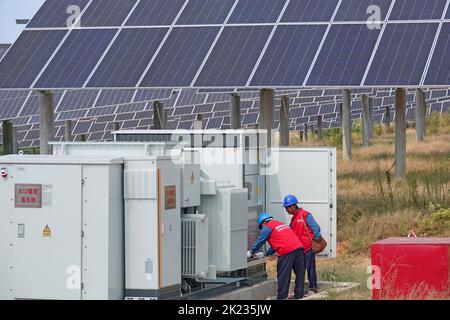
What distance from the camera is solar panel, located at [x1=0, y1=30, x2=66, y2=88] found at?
931 inches

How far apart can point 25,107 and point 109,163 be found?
24.3 m

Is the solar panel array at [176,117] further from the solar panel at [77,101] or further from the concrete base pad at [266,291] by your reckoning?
the concrete base pad at [266,291]

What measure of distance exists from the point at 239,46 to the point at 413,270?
360 inches

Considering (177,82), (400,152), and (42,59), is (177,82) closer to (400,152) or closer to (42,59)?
(42,59)

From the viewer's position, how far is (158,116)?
1206 inches

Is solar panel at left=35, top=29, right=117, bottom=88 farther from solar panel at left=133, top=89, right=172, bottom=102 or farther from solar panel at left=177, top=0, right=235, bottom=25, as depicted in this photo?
solar panel at left=133, top=89, right=172, bottom=102

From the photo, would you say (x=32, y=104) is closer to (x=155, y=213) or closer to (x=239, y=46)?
(x=239, y=46)

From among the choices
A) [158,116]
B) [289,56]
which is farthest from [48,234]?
[158,116]

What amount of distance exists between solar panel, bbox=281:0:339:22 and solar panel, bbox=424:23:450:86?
2.51 m

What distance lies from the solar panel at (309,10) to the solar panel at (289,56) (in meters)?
0.33

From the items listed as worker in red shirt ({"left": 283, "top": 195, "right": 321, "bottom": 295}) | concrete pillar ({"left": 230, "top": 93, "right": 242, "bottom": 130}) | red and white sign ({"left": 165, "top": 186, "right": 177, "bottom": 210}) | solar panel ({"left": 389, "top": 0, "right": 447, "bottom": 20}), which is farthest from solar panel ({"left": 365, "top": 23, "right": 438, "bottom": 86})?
red and white sign ({"left": 165, "top": 186, "right": 177, "bottom": 210})

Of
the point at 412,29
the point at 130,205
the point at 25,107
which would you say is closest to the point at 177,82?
the point at 412,29

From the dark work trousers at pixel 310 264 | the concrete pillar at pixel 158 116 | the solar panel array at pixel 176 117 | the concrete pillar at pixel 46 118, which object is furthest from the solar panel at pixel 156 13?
the solar panel array at pixel 176 117

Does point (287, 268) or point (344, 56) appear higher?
point (344, 56)
